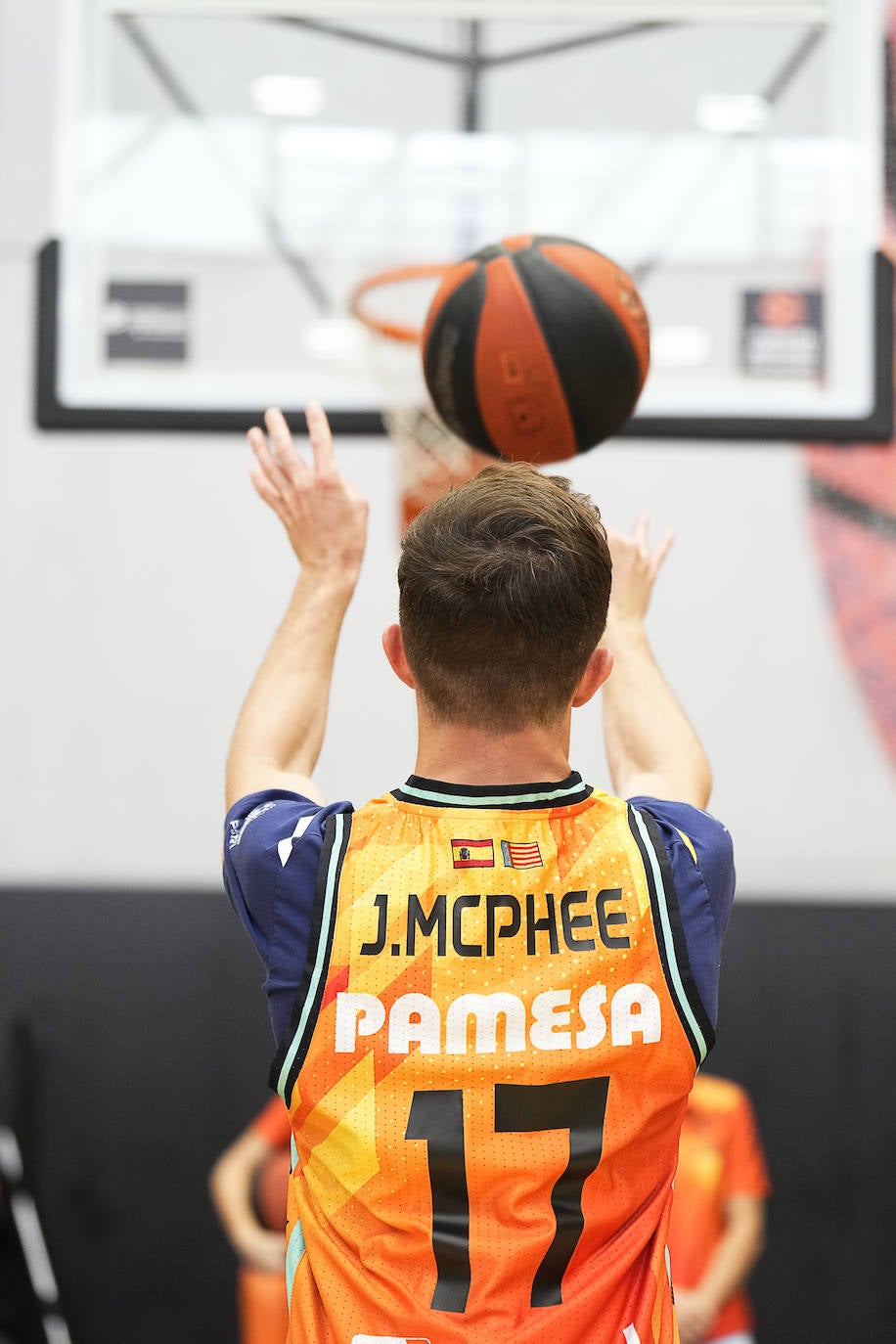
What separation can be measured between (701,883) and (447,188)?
255 centimetres

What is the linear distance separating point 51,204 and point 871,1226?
3562 mm

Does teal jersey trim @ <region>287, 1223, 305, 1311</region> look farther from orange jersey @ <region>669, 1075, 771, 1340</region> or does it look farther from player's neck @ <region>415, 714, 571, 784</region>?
orange jersey @ <region>669, 1075, 771, 1340</region>

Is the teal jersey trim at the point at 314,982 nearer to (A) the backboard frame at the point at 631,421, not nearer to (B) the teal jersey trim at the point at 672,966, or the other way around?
(B) the teal jersey trim at the point at 672,966

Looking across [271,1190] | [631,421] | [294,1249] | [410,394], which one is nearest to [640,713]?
[294,1249]

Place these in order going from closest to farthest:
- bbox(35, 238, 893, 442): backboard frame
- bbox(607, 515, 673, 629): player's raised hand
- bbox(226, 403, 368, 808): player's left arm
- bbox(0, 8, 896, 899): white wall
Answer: bbox(226, 403, 368, 808): player's left arm < bbox(607, 515, 673, 629): player's raised hand < bbox(35, 238, 893, 442): backboard frame < bbox(0, 8, 896, 899): white wall

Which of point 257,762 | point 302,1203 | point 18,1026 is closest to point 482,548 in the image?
point 257,762

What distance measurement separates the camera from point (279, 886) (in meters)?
1.08

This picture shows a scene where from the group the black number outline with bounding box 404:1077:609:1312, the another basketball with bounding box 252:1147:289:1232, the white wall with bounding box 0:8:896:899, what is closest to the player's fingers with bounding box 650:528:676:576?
the black number outline with bounding box 404:1077:609:1312

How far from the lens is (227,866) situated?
3.79ft

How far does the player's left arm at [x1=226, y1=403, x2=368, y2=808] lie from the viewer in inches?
50.9

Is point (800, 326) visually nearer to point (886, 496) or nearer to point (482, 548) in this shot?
point (886, 496)

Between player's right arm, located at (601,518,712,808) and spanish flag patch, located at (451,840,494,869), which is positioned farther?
player's right arm, located at (601,518,712,808)

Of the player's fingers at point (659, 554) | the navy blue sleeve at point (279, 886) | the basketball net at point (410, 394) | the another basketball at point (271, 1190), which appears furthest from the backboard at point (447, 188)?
the navy blue sleeve at point (279, 886)

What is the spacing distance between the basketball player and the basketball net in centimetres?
120
